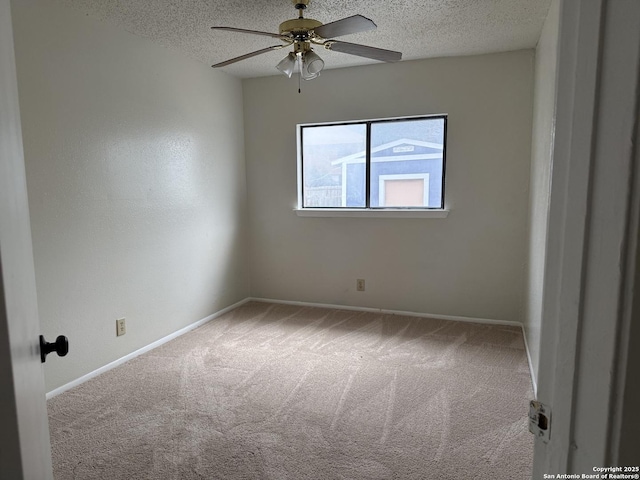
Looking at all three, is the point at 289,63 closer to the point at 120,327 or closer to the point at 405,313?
the point at 120,327

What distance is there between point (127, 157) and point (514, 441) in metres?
3.01

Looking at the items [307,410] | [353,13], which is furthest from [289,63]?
[307,410]

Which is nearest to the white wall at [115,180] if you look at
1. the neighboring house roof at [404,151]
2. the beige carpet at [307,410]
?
the beige carpet at [307,410]

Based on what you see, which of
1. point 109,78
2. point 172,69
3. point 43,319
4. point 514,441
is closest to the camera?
point 514,441

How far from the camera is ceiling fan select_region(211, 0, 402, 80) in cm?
201

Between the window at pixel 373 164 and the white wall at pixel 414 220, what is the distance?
0.40ft

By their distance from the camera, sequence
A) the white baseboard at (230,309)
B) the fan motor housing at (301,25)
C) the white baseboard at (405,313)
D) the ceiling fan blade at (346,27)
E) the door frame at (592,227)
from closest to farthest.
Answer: the door frame at (592,227) < the ceiling fan blade at (346,27) < the fan motor housing at (301,25) < the white baseboard at (230,309) < the white baseboard at (405,313)

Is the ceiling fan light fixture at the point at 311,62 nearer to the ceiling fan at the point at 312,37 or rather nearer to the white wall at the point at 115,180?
the ceiling fan at the point at 312,37

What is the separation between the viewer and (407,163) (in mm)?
3697

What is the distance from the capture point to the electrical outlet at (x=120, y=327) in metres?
2.80

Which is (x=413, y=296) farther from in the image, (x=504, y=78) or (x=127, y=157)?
(x=127, y=157)

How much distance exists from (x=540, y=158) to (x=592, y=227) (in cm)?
255

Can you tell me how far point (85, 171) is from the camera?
2.51m

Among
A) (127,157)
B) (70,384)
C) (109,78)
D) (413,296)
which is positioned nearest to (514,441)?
(413,296)
